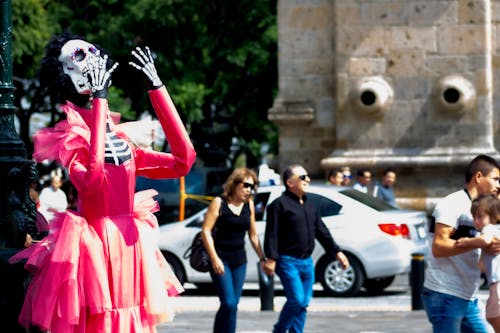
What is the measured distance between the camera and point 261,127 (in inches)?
1513

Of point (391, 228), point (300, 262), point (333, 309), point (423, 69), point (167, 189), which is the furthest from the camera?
point (167, 189)

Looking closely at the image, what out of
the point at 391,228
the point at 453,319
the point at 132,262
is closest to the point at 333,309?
the point at 391,228

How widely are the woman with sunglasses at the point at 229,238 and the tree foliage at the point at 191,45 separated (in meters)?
22.5

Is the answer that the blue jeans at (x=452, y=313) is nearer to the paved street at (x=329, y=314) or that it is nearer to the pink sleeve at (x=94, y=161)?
the pink sleeve at (x=94, y=161)

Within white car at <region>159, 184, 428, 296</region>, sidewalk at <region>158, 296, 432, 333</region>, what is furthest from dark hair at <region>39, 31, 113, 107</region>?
white car at <region>159, 184, 428, 296</region>

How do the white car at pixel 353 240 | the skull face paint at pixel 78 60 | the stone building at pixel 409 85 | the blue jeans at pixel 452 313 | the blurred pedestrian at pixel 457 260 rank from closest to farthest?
the skull face paint at pixel 78 60
the blurred pedestrian at pixel 457 260
the blue jeans at pixel 452 313
the white car at pixel 353 240
the stone building at pixel 409 85

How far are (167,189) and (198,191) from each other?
778 millimetres

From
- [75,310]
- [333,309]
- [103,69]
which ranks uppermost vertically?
[103,69]

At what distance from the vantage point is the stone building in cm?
2466

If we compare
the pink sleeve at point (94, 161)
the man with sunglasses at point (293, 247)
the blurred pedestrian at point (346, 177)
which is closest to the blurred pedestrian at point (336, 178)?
the blurred pedestrian at point (346, 177)

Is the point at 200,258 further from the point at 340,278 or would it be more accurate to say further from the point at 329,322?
the point at 340,278

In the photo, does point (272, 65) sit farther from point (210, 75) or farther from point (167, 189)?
point (167, 189)

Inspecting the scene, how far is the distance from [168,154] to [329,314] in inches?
349

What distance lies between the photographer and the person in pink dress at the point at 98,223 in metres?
7.36
